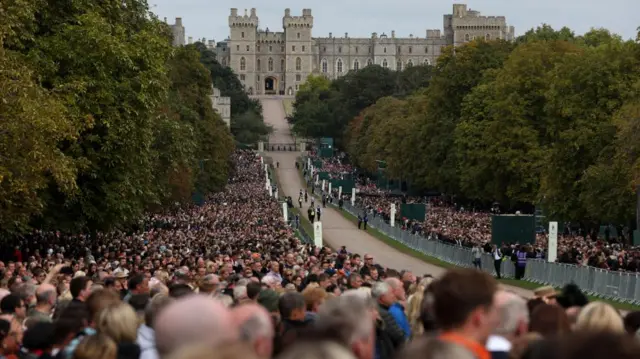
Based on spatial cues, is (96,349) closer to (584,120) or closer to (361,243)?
(361,243)

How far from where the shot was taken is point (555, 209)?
5406 cm

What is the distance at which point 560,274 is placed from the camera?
102ft

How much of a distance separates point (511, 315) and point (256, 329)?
210 cm

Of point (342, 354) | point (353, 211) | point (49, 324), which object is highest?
point (342, 354)

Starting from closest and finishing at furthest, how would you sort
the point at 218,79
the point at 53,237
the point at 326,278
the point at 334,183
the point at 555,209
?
the point at 326,278 → the point at 53,237 → the point at 555,209 → the point at 334,183 → the point at 218,79

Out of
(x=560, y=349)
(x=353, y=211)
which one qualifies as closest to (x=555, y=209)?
(x=353, y=211)

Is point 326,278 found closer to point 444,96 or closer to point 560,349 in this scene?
point 560,349

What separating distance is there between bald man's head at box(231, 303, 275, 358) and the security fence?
778 inches

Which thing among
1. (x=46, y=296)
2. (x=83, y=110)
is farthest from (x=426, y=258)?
(x=46, y=296)

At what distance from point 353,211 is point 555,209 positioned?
2209 cm

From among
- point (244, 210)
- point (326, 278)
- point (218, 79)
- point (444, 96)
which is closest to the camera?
point (326, 278)

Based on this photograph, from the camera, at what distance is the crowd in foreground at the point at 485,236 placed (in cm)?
3047

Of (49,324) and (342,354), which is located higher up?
(342,354)

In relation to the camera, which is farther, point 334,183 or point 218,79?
point 218,79
